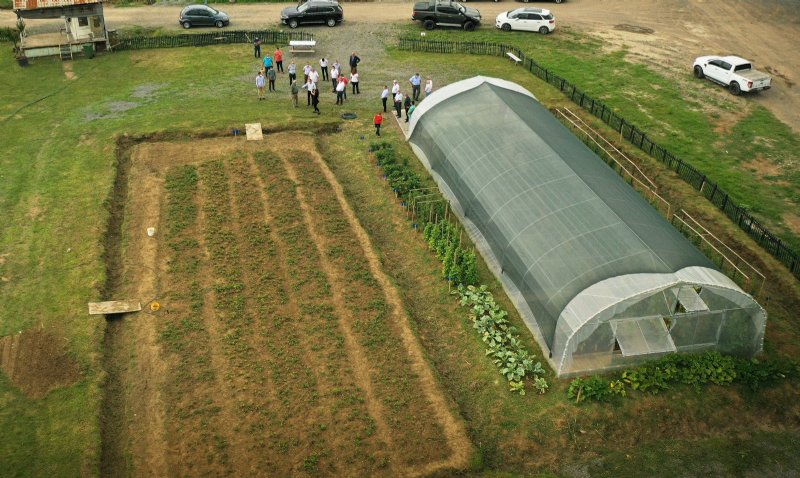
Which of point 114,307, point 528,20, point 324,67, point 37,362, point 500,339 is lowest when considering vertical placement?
point 37,362

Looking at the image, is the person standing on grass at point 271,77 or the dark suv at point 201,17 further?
the dark suv at point 201,17

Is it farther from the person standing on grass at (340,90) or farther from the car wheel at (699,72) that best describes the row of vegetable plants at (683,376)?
the car wheel at (699,72)

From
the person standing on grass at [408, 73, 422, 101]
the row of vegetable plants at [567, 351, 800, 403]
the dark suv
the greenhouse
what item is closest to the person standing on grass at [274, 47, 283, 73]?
the person standing on grass at [408, 73, 422, 101]

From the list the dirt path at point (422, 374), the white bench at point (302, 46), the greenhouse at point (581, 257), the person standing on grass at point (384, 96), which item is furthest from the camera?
the white bench at point (302, 46)

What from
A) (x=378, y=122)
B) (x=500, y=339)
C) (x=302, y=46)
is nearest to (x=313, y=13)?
(x=302, y=46)

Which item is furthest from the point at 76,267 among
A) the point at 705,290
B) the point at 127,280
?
the point at 705,290

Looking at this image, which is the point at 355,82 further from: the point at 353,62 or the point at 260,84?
the point at 260,84

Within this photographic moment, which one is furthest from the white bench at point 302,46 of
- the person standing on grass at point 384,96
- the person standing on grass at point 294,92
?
the person standing on grass at point 384,96

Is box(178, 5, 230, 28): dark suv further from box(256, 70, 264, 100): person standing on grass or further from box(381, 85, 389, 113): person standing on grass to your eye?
box(381, 85, 389, 113): person standing on grass

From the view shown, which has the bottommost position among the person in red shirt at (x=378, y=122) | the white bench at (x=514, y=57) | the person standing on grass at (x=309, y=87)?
the person in red shirt at (x=378, y=122)
